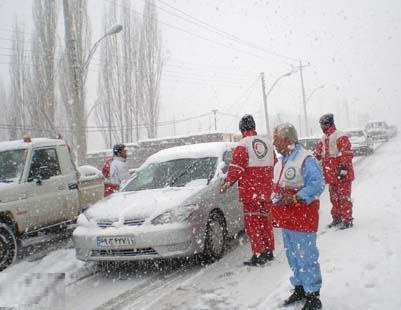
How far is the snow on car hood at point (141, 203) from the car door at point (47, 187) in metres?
1.54

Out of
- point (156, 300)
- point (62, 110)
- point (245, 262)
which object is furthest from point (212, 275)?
point (62, 110)

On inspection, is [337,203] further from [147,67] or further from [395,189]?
[147,67]

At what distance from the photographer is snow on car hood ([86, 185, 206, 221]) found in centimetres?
602

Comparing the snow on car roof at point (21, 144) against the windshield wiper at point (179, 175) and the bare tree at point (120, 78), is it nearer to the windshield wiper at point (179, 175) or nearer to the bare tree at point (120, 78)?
the windshield wiper at point (179, 175)

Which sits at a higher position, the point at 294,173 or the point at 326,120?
the point at 326,120

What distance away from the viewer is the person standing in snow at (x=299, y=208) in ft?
13.5

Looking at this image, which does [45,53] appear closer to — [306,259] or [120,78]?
[120,78]

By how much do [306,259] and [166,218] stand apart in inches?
88.6

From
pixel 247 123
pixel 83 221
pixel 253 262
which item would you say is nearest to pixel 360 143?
pixel 247 123

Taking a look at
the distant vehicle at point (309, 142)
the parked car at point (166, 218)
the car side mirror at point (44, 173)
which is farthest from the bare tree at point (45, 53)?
the parked car at point (166, 218)

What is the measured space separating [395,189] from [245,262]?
5862mm

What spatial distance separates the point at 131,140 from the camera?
112 feet

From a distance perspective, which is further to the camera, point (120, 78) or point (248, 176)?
point (120, 78)

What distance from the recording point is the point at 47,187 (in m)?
8.01
